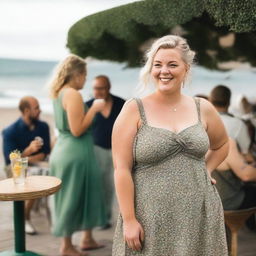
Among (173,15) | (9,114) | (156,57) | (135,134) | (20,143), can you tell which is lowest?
(9,114)

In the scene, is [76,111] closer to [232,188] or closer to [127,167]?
[232,188]

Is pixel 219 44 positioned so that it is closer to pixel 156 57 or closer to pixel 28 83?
pixel 156 57

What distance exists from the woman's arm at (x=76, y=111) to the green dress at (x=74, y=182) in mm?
103

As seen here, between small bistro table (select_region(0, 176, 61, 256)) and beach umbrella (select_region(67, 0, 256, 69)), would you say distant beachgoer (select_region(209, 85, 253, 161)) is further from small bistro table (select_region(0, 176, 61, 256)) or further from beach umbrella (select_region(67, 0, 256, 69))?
small bistro table (select_region(0, 176, 61, 256))

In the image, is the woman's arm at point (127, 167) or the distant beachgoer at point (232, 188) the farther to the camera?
the distant beachgoer at point (232, 188)

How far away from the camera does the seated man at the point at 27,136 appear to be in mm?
4648

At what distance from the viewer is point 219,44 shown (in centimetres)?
623

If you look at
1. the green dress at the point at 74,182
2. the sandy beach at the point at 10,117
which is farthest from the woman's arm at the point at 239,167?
the sandy beach at the point at 10,117

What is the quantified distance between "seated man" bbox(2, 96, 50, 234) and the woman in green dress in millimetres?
802

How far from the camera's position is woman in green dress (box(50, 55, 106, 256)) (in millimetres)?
3639

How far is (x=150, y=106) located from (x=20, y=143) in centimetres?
290

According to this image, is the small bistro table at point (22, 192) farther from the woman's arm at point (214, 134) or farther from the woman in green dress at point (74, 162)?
the woman's arm at point (214, 134)

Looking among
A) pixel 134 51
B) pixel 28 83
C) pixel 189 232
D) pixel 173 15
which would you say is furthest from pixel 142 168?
pixel 28 83

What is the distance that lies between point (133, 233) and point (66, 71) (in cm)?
192
